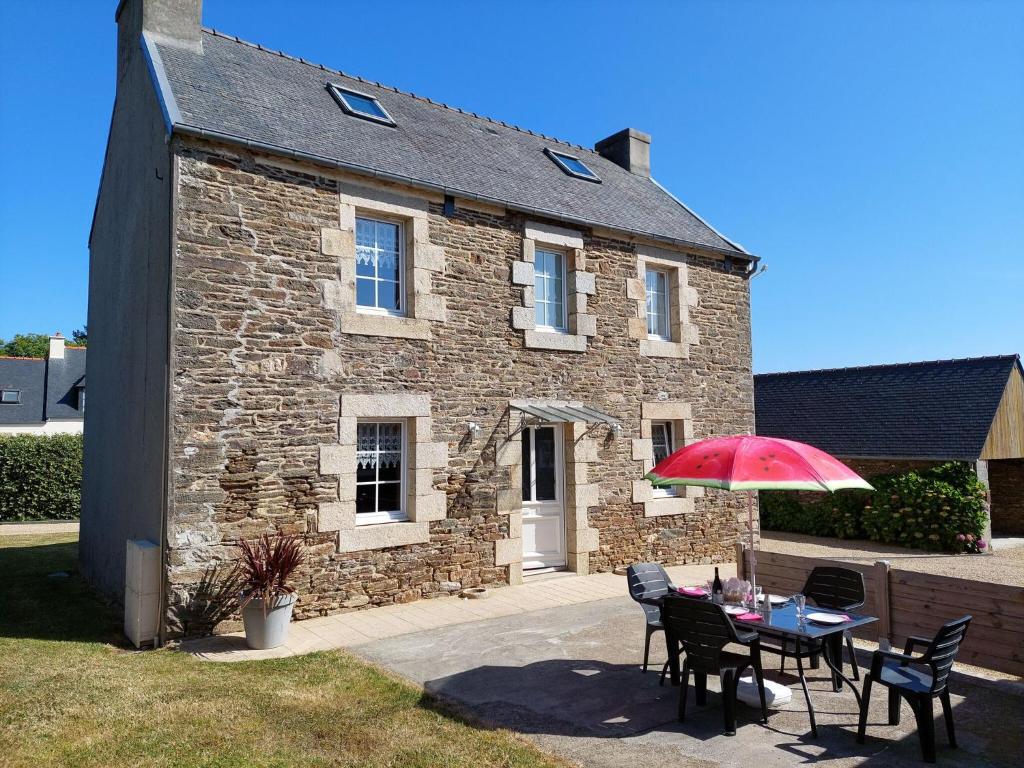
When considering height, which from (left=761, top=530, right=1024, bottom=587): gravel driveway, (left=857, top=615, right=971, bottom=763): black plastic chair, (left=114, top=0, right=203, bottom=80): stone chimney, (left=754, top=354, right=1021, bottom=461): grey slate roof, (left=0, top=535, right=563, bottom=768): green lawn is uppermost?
(left=114, top=0, right=203, bottom=80): stone chimney

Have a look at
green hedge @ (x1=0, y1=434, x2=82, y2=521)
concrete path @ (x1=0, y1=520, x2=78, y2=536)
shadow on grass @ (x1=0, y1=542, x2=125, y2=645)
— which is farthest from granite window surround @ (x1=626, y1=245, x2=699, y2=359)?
green hedge @ (x1=0, y1=434, x2=82, y2=521)

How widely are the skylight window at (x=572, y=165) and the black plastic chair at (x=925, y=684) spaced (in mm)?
9207

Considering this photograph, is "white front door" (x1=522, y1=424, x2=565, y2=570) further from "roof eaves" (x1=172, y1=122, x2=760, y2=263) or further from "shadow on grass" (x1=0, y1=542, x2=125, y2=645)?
"shadow on grass" (x1=0, y1=542, x2=125, y2=645)

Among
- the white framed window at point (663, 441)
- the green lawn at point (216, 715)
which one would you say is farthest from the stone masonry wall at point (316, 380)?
the green lawn at point (216, 715)

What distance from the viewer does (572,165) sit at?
12359mm

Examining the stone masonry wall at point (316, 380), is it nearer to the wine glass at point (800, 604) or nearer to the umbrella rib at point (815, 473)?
the wine glass at point (800, 604)

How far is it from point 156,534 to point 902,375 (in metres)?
15.8

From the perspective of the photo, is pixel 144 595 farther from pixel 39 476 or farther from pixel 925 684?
pixel 39 476

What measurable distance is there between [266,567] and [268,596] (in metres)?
0.27

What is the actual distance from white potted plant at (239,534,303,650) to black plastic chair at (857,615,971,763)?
4861mm

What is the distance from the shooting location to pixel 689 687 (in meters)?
5.29

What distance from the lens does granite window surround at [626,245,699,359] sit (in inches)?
417

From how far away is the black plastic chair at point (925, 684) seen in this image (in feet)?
13.2

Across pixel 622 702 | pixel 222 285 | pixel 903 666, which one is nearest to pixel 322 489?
pixel 222 285
